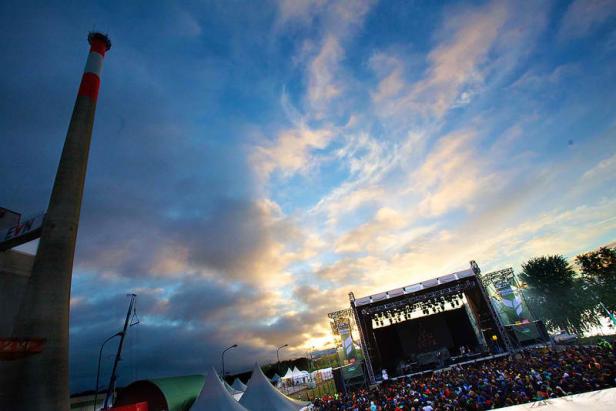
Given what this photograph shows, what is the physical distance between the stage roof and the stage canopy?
13.0 meters

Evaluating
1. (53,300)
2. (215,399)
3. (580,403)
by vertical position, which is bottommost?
(580,403)

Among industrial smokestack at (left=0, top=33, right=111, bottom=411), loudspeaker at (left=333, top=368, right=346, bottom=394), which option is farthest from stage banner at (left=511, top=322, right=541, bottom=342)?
industrial smokestack at (left=0, top=33, right=111, bottom=411)

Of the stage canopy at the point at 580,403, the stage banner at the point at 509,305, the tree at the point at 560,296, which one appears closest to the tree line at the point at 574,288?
the tree at the point at 560,296

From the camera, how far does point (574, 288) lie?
4316cm

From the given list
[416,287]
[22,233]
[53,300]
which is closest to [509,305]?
[416,287]

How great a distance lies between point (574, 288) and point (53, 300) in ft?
191

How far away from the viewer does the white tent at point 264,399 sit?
54.1 feet

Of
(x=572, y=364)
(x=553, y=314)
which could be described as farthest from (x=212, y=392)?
(x=553, y=314)

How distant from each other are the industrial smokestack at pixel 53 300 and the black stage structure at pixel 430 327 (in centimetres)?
2142

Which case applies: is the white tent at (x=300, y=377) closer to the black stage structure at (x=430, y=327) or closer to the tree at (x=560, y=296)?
the black stage structure at (x=430, y=327)

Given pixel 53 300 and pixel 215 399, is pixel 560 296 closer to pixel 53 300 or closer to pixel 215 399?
pixel 215 399

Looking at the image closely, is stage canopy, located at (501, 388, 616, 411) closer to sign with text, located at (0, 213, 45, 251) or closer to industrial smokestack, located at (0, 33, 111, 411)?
industrial smokestack, located at (0, 33, 111, 411)

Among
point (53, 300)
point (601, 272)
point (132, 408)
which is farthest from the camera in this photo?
point (601, 272)

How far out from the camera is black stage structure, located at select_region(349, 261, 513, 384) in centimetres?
2703
